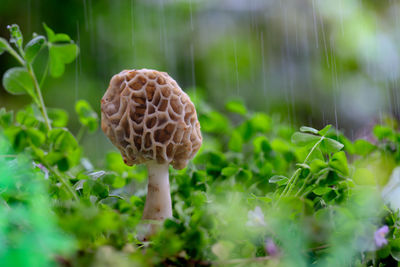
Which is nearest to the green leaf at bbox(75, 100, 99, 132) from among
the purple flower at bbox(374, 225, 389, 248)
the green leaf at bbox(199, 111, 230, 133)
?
the green leaf at bbox(199, 111, 230, 133)

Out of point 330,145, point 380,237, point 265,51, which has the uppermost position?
point 265,51

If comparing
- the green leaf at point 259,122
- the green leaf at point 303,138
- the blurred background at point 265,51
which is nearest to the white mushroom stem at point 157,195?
the green leaf at point 303,138

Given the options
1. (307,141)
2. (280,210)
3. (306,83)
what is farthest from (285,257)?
(306,83)

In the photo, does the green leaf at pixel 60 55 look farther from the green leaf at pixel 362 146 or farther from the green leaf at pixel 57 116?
the green leaf at pixel 362 146

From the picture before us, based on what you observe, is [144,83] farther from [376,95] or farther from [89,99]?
[376,95]

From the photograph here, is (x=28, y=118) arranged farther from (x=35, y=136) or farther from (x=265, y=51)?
(x=265, y=51)

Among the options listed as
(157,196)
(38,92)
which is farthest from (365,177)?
(38,92)
